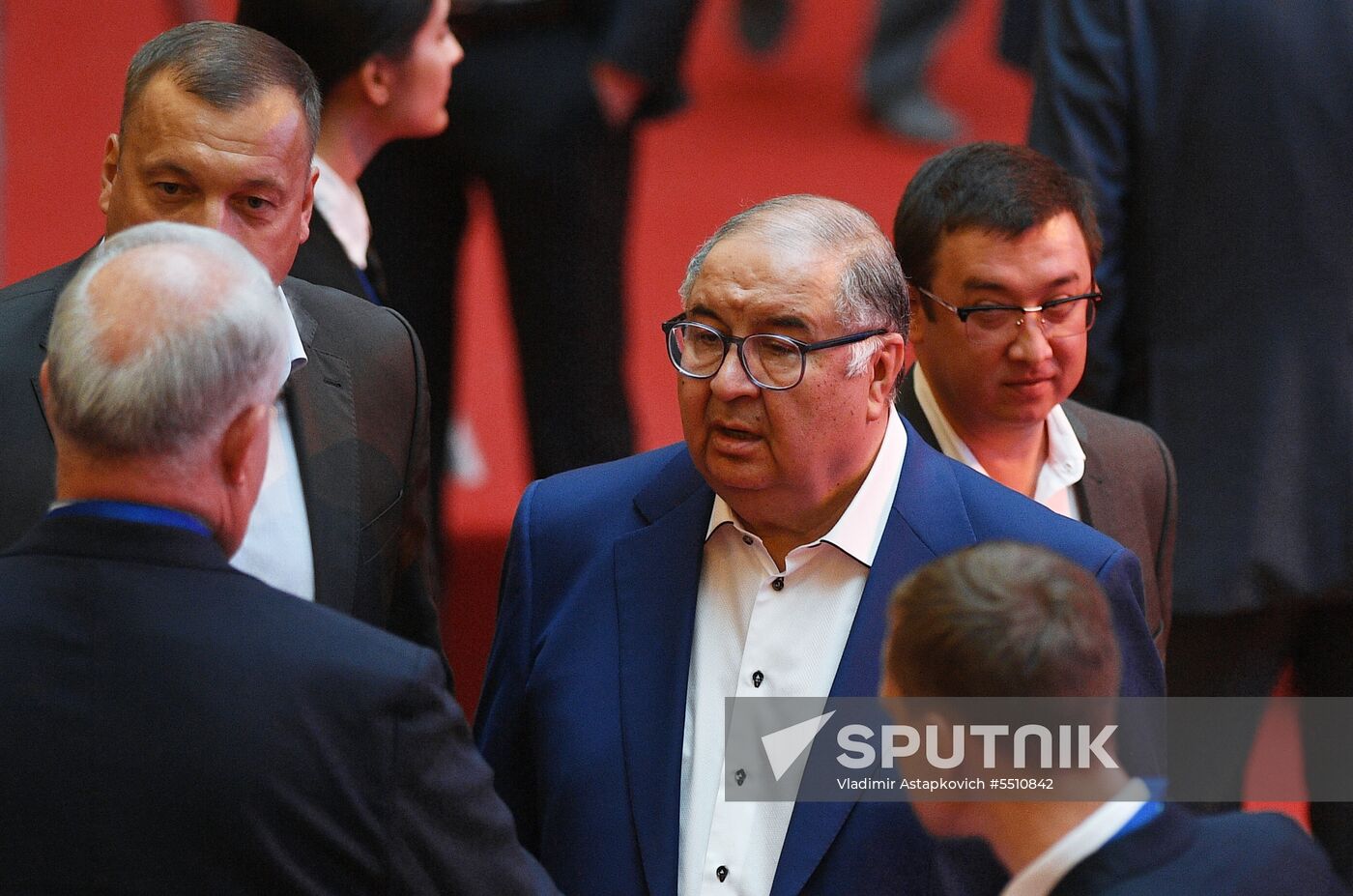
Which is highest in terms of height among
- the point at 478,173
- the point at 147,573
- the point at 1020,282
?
the point at 478,173

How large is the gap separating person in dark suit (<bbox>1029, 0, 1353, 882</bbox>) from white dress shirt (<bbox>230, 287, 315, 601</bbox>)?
162cm

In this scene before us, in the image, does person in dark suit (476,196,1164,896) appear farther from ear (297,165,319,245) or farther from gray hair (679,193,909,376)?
ear (297,165,319,245)

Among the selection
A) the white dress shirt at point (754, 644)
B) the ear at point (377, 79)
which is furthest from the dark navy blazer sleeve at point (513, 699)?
the ear at point (377, 79)

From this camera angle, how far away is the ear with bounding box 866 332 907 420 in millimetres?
2299

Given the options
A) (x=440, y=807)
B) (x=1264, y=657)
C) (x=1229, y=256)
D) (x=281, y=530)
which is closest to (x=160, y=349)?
(x=440, y=807)

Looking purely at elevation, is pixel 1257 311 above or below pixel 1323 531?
above

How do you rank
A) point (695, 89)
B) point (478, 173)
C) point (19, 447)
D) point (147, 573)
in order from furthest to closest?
point (695, 89)
point (478, 173)
point (19, 447)
point (147, 573)

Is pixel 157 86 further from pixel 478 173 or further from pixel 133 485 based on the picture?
pixel 478 173

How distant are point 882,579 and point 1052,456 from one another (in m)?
0.68

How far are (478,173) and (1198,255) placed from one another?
66.7 inches

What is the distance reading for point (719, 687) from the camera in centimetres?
225

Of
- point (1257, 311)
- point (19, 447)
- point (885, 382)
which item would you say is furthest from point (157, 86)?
point (1257, 311)

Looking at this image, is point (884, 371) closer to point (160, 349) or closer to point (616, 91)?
point (160, 349)

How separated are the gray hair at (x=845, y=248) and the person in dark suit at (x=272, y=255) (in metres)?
0.55
